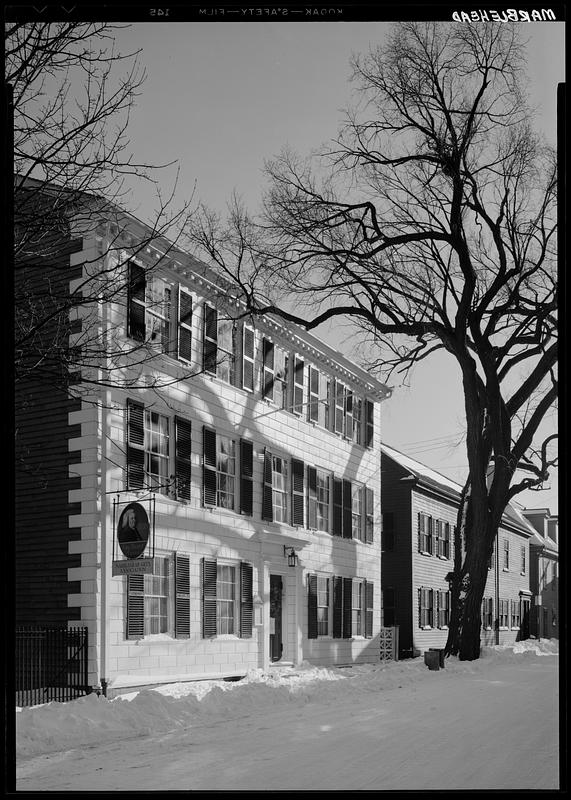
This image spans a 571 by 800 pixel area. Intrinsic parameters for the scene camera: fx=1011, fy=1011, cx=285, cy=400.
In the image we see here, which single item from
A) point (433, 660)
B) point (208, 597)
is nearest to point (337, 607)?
point (433, 660)

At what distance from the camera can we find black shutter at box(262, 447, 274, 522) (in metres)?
24.6

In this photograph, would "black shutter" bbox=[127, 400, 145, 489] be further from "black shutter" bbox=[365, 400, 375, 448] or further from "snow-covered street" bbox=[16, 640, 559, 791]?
"black shutter" bbox=[365, 400, 375, 448]

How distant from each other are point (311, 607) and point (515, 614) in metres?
31.0

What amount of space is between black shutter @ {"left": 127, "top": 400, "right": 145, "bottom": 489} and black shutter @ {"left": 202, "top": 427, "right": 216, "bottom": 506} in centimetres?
253

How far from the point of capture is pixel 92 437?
18.2 metres

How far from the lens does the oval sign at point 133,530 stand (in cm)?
1777

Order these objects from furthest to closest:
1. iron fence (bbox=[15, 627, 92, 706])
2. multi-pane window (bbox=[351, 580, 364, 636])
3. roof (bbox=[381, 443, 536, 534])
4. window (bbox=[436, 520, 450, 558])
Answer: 1. window (bbox=[436, 520, 450, 558])
2. roof (bbox=[381, 443, 536, 534])
3. multi-pane window (bbox=[351, 580, 364, 636])
4. iron fence (bbox=[15, 627, 92, 706])

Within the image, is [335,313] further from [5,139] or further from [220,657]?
[5,139]

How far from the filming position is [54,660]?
17.4 metres

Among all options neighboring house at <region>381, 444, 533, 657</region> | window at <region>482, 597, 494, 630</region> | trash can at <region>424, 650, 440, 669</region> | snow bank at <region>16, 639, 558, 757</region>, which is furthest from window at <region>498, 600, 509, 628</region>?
snow bank at <region>16, 639, 558, 757</region>

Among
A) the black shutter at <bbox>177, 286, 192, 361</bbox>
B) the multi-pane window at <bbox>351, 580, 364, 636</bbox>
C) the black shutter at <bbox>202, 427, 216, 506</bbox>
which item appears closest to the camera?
the black shutter at <bbox>177, 286, 192, 361</bbox>

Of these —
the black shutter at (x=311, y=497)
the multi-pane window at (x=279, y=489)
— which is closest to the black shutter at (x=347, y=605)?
the black shutter at (x=311, y=497)

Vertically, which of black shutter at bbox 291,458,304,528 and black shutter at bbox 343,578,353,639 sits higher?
black shutter at bbox 291,458,304,528

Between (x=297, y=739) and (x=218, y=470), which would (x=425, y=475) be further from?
(x=297, y=739)
